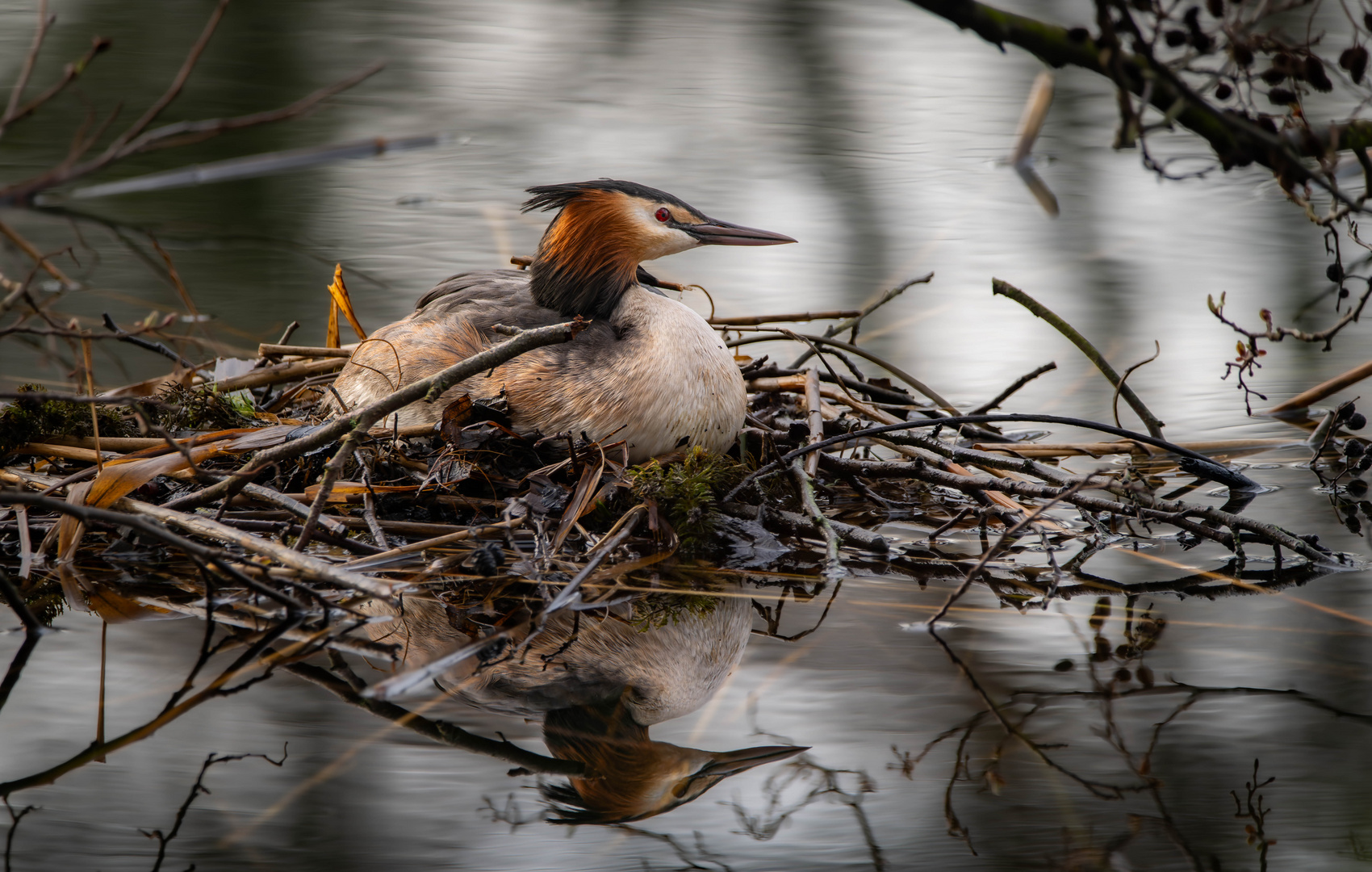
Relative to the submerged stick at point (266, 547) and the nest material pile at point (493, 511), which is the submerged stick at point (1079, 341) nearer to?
the nest material pile at point (493, 511)

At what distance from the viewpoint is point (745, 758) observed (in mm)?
2400

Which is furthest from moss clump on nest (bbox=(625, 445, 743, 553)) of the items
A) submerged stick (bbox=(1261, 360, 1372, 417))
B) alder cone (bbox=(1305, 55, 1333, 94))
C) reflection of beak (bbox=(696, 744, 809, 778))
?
submerged stick (bbox=(1261, 360, 1372, 417))

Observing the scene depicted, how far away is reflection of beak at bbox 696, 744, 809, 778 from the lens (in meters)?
2.37

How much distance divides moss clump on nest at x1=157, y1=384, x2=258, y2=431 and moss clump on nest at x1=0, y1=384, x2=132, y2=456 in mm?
268

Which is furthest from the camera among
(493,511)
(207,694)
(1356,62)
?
(493,511)

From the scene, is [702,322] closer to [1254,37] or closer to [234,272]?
[1254,37]

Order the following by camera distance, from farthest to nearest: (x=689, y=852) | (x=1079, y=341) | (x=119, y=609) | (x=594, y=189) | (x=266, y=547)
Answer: (x=1079, y=341) < (x=594, y=189) < (x=119, y=609) < (x=266, y=547) < (x=689, y=852)

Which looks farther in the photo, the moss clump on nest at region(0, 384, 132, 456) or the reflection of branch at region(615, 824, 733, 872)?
the moss clump on nest at region(0, 384, 132, 456)

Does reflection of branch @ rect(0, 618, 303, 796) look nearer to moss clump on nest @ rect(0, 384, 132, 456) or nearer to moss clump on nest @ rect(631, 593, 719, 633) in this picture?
moss clump on nest @ rect(631, 593, 719, 633)

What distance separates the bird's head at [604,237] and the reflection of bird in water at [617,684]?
105cm

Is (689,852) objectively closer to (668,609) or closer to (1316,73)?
(668,609)

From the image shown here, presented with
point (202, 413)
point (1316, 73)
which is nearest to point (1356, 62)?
point (1316, 73)

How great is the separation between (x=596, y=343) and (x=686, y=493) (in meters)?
0.55

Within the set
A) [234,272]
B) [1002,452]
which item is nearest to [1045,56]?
[1002,452]
